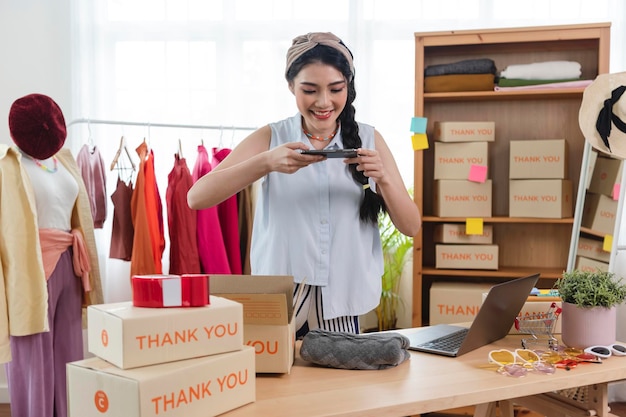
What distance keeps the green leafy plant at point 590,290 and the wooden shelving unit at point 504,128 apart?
5.72 ft

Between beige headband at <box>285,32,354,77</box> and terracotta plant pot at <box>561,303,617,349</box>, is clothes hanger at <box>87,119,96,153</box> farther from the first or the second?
terracotta plant pot at <box>561,303,617,349</box>

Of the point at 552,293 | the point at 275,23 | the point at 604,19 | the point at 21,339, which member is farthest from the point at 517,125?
the point at 21,339

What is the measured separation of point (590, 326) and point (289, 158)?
3.12ft

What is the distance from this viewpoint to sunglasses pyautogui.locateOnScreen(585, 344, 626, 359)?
1.75 meters

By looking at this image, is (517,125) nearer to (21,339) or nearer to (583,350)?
(583,350)

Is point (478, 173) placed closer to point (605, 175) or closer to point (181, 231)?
point (605, 175)

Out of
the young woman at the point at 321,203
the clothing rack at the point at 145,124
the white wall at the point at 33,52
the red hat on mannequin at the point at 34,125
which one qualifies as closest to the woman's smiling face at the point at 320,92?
the young woman at the point at 321,203

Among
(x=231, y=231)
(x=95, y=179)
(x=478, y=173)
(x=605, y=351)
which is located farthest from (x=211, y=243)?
(x=605, y=351)

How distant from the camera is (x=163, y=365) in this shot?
4.17ft

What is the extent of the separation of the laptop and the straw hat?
1.23m

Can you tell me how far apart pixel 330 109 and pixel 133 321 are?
3.22ft

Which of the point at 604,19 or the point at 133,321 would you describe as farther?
the point at 604,19

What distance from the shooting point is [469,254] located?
3.62 m

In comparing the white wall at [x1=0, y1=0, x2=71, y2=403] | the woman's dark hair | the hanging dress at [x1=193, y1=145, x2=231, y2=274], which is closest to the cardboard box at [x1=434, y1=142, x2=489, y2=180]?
the hanging dress at [x1=193, y1=145, x2=231, y2=274]
